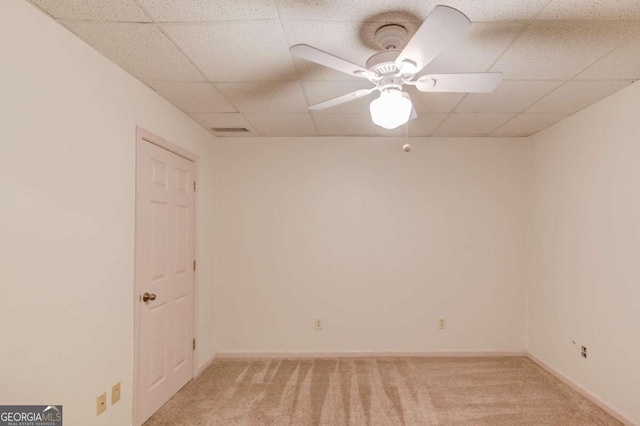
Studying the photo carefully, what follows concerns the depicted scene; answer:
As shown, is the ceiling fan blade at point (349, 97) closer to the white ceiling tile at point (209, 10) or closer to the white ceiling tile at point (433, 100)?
the white ceiling tile at point (209, 10)

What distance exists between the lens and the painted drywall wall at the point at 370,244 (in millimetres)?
3982

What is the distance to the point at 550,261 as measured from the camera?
3559mm

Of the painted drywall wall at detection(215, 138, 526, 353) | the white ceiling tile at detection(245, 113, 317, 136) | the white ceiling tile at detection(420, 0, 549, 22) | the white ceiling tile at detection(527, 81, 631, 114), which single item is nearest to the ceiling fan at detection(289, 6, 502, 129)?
the white ceiling tile at detection(420, 0, 549, 22)

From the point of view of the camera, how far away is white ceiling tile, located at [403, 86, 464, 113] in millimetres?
2732

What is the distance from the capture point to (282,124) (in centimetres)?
356

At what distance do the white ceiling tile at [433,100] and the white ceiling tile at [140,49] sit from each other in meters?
1.56

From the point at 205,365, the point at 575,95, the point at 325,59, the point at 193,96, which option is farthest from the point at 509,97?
the point at 205,365

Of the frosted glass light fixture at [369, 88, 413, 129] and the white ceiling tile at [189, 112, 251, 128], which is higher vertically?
the white ceiling tile at [189, 112, 251, 128]

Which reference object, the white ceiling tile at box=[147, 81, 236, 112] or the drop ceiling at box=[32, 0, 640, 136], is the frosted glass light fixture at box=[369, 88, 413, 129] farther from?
the white ceiling tile at box=[147, 81, 236, 112]

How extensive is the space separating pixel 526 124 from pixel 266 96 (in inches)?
100

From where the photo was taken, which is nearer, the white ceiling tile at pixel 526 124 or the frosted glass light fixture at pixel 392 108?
the frosted glass light fixture at pixel 392 108

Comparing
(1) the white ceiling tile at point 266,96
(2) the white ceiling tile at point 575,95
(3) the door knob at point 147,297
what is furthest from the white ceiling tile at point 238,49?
(2) the white ceiling tile at point 575,95

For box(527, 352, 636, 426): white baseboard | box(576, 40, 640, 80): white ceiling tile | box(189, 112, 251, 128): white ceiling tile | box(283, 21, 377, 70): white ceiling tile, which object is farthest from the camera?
box(189, 112, 251, 128): white ceiling tile

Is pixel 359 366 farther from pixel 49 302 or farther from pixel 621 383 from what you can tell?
pixel 49 302
